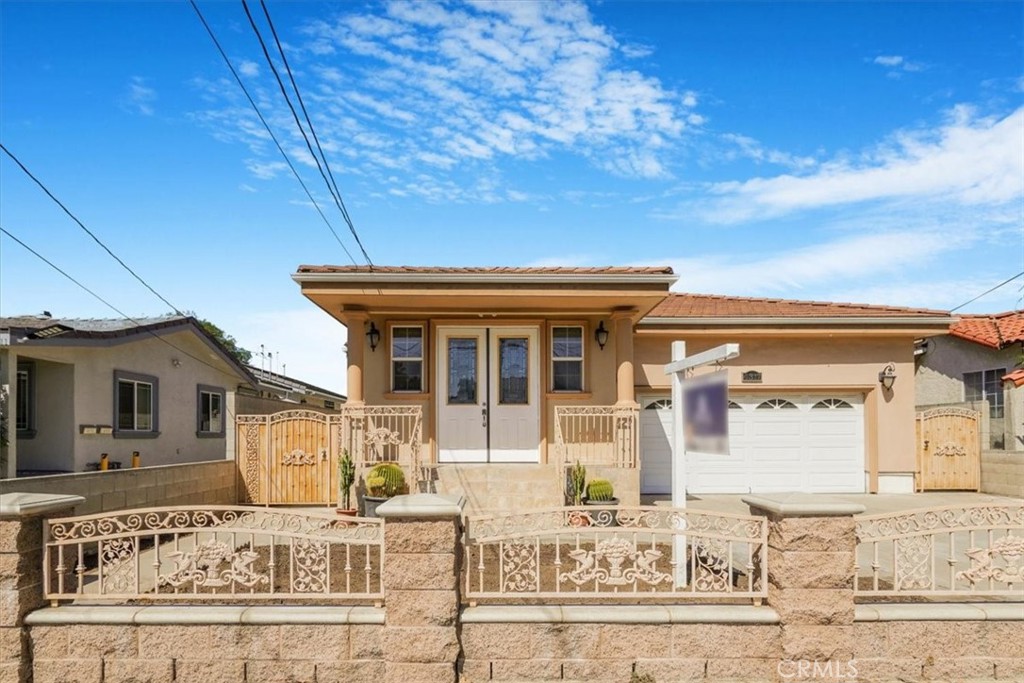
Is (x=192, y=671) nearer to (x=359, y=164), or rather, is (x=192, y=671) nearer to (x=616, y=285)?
(x=616, y=285)

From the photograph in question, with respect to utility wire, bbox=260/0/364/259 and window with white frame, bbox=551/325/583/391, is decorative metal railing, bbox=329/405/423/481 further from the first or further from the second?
utility wire, bbox=260/0/364/259

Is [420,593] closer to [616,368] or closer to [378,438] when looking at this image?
[378,438]

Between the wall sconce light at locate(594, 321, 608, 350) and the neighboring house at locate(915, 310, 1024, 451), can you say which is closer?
the wall sconce light at locate(594, 321, 608, 350)

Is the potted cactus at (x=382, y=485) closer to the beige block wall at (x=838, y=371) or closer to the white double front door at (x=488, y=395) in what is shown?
the white double front door at (x=488, y=395)

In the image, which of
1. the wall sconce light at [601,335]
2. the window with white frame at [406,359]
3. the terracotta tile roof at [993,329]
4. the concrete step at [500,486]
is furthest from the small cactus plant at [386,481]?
the terracotta tile roof at [993,329]

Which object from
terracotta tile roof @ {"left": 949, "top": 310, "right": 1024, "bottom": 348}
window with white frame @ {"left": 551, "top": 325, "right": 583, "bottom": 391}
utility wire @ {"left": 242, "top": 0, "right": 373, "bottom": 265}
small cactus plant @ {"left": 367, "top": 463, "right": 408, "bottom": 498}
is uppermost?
utility wire @ {"left": 242, "top": 0, "right": 373, "bottom": 265}

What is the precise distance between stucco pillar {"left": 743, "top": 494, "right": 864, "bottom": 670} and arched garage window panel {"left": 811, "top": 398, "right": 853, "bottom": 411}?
8.12 metres

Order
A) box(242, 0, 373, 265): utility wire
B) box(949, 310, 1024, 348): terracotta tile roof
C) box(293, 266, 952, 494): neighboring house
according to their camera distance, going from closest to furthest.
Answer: box(242, 0, 373, 265): utility wire, box(293, 266, 952, 494): neighboring house, box(949, 310, 1024, 348): terracotta tile roof

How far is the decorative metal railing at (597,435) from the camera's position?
30.2 feet

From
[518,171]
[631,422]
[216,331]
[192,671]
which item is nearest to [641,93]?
[518,171]

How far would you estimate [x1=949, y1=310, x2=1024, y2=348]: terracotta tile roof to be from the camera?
41.4 feet

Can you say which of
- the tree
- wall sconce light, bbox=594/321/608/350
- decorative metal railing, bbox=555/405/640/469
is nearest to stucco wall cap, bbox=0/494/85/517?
decorative metal railing, bbox=555/405/640/469

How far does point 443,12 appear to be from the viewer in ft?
26.3

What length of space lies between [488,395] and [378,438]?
202 centimetres
